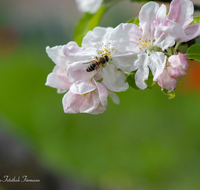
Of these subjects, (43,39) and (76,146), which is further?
(43,39)

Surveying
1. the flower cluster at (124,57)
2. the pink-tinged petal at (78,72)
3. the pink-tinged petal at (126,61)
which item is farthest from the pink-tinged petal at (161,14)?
the pink-tinged petal at (78,72)

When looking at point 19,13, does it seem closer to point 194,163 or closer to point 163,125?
point 163,125

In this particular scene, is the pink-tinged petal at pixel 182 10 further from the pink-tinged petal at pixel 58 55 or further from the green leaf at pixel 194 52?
the pink-tinged petal at pixel 58 55

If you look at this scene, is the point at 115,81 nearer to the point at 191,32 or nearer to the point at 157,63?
the point at 157,63

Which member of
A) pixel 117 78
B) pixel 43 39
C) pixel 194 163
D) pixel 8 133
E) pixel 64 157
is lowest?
pixel 194 163

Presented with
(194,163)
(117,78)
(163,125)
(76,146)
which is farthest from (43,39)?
(117,78)

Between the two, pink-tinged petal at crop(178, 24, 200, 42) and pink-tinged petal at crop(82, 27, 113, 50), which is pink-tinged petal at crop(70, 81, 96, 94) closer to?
pink-tinged petal at crop(82, 27, 113, 50)

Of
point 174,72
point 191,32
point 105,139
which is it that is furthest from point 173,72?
point 105,139

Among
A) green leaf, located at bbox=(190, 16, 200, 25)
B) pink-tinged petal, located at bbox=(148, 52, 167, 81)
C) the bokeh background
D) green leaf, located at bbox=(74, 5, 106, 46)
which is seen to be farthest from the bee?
the bokeh background
